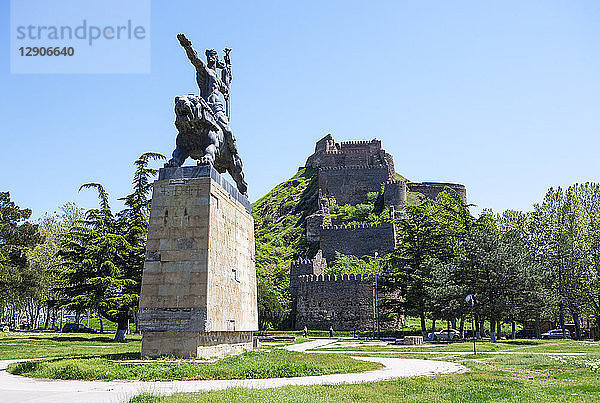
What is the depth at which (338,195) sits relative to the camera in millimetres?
86750

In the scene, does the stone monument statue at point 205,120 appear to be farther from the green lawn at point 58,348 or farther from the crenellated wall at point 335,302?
the crenellated wall at point 335,302

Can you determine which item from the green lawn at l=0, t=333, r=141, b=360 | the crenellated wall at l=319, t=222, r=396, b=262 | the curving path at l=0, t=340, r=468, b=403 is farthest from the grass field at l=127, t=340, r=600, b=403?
the crenellated wall at l=319, t=222, r=396, b=262

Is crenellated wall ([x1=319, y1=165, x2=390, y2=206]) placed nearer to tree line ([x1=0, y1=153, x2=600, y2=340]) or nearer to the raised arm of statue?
tree line ([x1=0, y1=153, x2=600, y2=340])

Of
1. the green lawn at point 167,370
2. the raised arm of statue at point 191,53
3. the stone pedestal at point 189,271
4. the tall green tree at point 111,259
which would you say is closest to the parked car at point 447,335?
the tall green tree at point 111,259

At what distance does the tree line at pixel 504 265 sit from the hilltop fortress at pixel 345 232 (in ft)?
30.8

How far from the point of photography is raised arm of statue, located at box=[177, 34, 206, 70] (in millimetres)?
15266

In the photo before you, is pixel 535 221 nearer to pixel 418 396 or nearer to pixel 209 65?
pixel 209 65

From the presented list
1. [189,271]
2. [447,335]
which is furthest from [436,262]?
[189,271]

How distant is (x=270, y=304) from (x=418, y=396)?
42595 millimetres

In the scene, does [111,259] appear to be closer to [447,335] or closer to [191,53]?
[191,53]

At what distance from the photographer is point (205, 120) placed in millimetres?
15281

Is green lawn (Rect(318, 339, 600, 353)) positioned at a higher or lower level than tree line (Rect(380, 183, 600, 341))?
lower

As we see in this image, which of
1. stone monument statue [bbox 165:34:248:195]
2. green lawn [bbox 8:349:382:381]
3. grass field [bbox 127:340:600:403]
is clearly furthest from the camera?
stone monument statue [bbox 165:34:248:195]

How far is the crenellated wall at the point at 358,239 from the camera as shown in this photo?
71000mm
